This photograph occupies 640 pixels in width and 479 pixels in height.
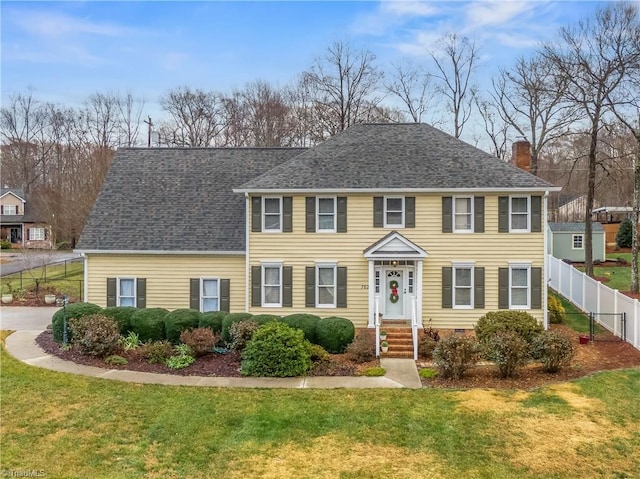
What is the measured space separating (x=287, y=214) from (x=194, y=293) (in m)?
Result: 4.67

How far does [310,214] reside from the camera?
55.8 feet

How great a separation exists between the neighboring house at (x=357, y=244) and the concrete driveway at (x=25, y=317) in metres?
2.68

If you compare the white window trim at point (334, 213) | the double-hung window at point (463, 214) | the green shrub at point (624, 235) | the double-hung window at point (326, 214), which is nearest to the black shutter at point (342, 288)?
the white window trim at point (334, 213)

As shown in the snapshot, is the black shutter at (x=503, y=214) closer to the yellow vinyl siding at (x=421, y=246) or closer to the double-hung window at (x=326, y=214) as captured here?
the yellow vinyl siding at (x=421, y=246)

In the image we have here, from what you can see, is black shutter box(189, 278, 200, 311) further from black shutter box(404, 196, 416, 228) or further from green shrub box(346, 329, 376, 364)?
black shutter box(404, 196, 416, 228)

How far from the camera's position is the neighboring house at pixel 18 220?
174 feet

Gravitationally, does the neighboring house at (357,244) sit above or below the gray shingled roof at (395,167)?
below

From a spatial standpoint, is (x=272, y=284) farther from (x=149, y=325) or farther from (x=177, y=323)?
(x=149, y=325)

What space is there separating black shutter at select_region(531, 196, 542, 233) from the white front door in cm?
487

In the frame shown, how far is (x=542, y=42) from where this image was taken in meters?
25.4

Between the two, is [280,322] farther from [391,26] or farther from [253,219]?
[391,26]

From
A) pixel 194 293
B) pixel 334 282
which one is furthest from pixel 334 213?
pixel 194 293

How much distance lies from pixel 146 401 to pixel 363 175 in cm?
1050

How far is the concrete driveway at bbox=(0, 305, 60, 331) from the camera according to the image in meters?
18.1
